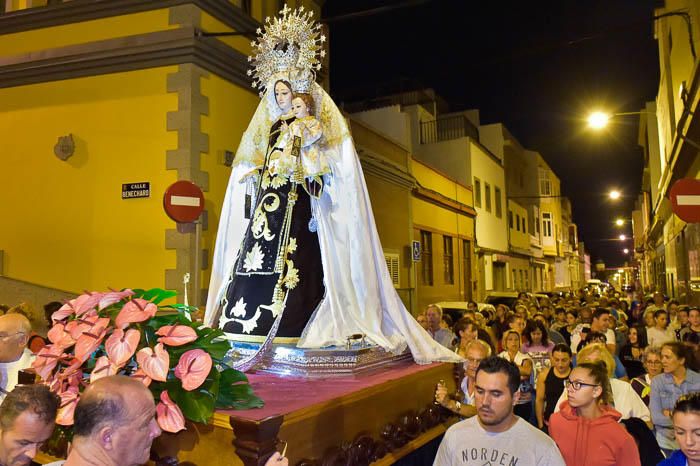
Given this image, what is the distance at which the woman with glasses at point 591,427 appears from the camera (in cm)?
292

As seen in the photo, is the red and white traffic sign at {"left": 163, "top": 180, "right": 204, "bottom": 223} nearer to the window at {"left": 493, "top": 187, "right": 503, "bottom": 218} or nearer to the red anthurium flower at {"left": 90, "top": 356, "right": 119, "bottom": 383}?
the red anthurium flower at {"left": 90, "top": 356, "right": 119, "bottom": 383}

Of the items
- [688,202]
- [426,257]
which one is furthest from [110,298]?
[426,257]

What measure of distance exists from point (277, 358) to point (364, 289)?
2.44ft

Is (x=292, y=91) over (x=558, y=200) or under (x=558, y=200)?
under

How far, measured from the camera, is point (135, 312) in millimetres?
2371

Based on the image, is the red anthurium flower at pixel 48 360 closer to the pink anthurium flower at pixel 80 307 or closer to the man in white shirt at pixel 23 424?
the pink anthurium flower at pixel 80 307

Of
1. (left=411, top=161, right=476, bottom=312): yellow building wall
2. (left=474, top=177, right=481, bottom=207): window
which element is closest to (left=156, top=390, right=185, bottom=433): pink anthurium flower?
(left=411, top=161, right=476, bottom=312): yellow building wall

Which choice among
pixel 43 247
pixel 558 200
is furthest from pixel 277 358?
pixel 558 200

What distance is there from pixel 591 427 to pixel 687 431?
609mm

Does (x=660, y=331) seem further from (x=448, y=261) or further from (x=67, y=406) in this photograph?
(x=448, y=261)

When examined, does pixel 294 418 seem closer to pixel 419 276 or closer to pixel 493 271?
pixel 419 276

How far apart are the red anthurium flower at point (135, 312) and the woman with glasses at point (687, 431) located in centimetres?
234

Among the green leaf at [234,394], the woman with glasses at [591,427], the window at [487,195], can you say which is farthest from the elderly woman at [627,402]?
the window at [487,195]

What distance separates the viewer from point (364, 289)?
3.76 m
